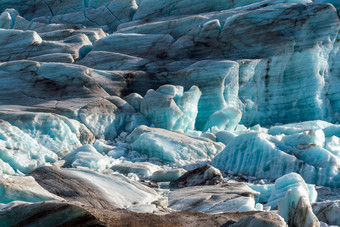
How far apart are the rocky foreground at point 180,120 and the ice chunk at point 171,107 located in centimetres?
3

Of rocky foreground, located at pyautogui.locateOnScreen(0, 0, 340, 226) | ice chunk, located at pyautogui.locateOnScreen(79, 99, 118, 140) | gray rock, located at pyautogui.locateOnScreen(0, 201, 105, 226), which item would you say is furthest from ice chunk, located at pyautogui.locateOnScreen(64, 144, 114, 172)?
gray rock, located at pyautogui.locateOnScreen(0, 201, 105, 226)

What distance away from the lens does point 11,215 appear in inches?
209

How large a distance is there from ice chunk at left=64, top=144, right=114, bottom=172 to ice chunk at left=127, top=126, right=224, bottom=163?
4.32 ft

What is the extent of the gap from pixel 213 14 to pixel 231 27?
113 inches

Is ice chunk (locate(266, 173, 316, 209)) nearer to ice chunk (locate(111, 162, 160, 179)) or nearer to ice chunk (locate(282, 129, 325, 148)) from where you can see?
ice chunk (locate(111, 162, 160, 179))

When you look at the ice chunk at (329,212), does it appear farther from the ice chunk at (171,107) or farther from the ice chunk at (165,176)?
the ice chunk at (171,107)

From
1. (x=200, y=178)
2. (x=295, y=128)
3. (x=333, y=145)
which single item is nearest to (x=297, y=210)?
(x=200, y=178)

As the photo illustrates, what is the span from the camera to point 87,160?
1241 centimetres

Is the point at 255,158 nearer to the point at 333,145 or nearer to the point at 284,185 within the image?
the point at 333,145

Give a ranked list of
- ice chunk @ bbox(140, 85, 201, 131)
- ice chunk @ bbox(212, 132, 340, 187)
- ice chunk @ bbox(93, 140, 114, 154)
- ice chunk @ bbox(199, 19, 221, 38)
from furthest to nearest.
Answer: ice chunk @ bbox(199, 19, 221, 38) → ice chunk @ bbox(140, 85, 201, 131) → ice chunk @ bbox(93, 140, 114, 154) → ice chunk @ bbox(212, 132, 340, 187)

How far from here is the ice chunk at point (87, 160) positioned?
12.2 m

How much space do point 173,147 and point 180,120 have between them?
302cm

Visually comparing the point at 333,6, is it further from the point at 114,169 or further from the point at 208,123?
the point at 114,169

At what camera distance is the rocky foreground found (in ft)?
23.9
